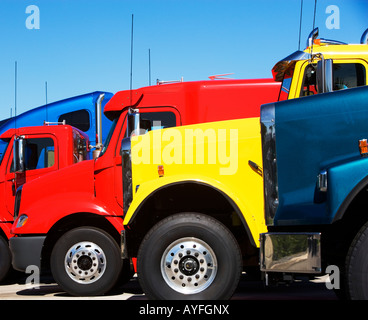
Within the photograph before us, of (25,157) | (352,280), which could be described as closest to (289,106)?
(352,280)

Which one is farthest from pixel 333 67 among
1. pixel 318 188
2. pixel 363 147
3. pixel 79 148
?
pixel 79 148

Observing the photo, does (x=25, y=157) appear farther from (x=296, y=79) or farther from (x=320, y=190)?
(x=320, y=190)

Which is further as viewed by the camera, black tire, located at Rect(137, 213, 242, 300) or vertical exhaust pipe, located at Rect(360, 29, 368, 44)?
vertical exhaust pipe, located at Rect(360, 29, 368, 44)

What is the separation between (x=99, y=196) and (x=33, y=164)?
227 centimetres

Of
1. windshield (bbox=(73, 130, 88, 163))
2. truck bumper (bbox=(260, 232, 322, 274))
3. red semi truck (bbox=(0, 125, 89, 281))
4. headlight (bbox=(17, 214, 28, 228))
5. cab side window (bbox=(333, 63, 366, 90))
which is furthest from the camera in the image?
windshield (bbox=(73, 130, 88, 163))

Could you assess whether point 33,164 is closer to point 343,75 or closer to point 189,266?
point 189,266

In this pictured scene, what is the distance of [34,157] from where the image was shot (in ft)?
33.7

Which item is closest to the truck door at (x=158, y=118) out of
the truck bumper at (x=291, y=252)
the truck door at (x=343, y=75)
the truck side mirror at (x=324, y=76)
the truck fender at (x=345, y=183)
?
the truck door at (x=343, y=75)

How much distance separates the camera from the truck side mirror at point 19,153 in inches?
392

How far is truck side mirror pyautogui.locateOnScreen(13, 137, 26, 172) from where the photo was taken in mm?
9969

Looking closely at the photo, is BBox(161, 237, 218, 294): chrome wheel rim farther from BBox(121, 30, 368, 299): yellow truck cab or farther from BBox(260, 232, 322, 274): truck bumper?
BBox(260, 232, 322, 274): truck bumper

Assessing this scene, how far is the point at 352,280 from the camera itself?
527cm

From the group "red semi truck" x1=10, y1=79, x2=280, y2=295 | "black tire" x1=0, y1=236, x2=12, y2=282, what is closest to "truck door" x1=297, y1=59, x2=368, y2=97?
"red semi truck" x1=10, y1=79, x2=280, y2=295

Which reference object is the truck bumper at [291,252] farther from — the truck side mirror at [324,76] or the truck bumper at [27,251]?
the truck bumper at [27,251]
